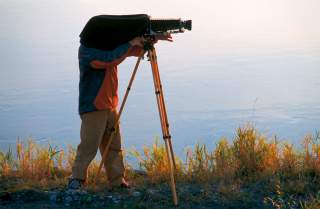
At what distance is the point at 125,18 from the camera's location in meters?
5.81

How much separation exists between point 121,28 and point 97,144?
3.63 feet

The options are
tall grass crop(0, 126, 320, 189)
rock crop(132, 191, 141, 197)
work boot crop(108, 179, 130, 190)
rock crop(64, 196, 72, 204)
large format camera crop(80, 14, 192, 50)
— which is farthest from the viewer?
tall grass crop(0, 126, 320, 189)

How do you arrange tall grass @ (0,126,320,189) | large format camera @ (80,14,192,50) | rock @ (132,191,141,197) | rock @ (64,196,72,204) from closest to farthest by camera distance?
large format camera @ (80,14,192,50) < rock @ (64,196,72,204) < rock @ (132,191,141,197) < tall grass @ (0,126,320,189)

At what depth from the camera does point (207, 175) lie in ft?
21.5

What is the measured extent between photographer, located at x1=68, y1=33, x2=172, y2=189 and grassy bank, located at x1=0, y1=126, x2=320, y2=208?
346 mm

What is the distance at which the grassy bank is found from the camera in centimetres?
591

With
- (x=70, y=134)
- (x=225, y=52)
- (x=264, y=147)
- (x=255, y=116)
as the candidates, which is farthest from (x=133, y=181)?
(x=225, y=52)

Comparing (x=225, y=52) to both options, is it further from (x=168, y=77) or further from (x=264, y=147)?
(x=264, y=147)

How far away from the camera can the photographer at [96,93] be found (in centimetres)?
582

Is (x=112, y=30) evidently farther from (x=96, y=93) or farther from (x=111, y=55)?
(x=96, y=93)

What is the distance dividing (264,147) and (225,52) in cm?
2407

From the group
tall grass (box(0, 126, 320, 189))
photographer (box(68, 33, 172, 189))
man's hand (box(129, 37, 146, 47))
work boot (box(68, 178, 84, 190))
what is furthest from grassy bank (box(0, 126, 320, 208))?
man's hand (box(129, 37, 146, 47))

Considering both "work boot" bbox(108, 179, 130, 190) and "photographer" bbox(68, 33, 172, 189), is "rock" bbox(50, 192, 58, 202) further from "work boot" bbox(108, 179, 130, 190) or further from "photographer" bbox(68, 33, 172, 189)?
"work boot" bbox(108, 179, 130, 190)

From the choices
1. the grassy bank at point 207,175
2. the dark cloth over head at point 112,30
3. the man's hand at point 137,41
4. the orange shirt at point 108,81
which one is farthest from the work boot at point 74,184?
the man's hand at point 137,41
